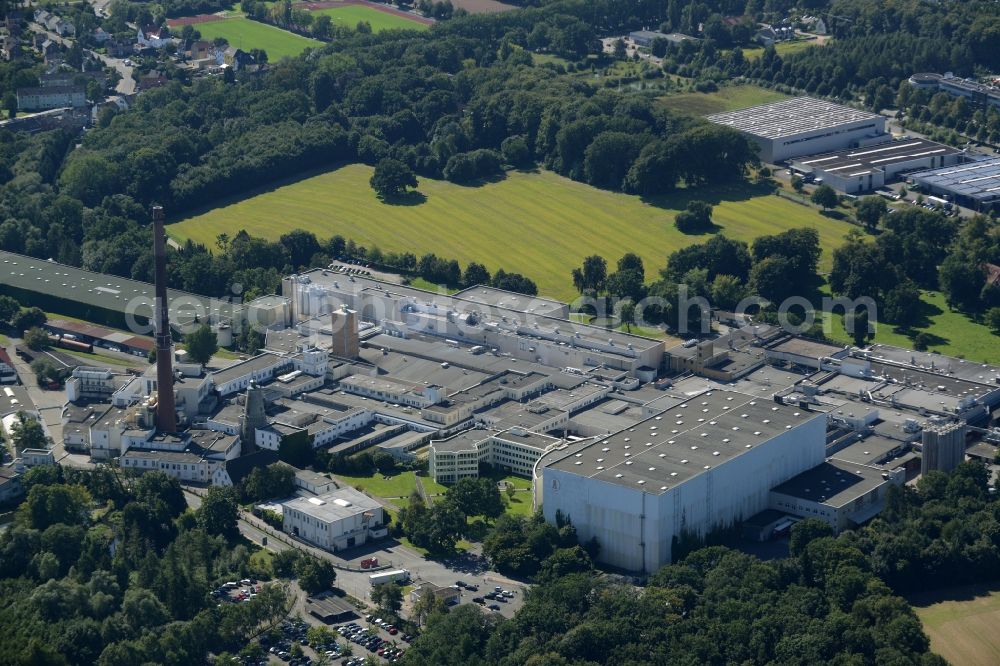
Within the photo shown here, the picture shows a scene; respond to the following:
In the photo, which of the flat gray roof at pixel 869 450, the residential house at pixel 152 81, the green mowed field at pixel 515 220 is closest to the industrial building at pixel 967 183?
the green mowed field at pixel 515 220

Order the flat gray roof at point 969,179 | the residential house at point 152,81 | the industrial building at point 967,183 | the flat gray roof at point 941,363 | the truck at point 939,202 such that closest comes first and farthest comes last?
1. the flat gray roof at point 941,363
2. the truck at point 939,202
3. the industrial building at point 967,183
4. the flat gray roof at point 969,179
5. the residential house at point 152,81

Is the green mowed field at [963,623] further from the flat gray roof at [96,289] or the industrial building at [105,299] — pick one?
the flat gray roof at [96,289]

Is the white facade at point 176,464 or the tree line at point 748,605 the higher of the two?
the tree line at point 748,605

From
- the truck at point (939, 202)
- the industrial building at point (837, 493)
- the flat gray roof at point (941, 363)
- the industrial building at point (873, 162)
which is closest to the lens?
the industrial building at point (837, 493)

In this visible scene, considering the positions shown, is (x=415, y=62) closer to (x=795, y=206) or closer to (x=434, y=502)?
(x=795, y=206)

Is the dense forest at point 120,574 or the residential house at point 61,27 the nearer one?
the dense forest at point 120,574

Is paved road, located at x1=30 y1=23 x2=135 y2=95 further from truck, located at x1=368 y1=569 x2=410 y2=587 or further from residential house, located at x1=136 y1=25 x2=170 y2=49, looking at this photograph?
truck, located at x1=368 y1=569 x2=410 y2=587

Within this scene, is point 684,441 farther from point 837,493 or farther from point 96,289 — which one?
point 96,289
